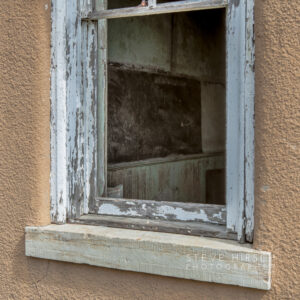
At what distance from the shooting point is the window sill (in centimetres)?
169

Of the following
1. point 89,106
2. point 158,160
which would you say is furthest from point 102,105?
point 158,160

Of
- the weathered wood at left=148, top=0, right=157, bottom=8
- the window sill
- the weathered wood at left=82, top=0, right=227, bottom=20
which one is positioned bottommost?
the window sill

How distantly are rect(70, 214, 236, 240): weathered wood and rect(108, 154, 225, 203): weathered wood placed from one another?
0.89m

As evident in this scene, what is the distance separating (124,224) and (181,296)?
1.43 feet

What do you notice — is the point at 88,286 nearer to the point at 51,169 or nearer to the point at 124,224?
the point at 124,224

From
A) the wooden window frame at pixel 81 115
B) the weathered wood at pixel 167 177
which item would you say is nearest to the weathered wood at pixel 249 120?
the wooden window frame at pixel 81 115

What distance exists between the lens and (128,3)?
332 cm

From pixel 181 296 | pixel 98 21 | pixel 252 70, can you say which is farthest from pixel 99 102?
pixel 181 296

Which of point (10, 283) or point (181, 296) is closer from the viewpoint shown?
point (181, 296)

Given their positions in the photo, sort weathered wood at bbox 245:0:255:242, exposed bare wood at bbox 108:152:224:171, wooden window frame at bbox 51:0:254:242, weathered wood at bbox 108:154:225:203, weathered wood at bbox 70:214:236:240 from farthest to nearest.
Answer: weathered wood at bbox 108:154:225:203
exposed bare wood at bbox 108:152:224:171
wooden window frame at bbox 51:0:254:242
weathered wood at bbox 70:214:236:240
weathered wood at bbox 245:0:255:242

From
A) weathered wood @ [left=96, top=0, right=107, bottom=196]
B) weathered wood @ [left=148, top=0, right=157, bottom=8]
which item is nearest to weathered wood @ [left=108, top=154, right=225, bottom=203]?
weathered wood @ [left=96, top=0, right=107, bottom=196]

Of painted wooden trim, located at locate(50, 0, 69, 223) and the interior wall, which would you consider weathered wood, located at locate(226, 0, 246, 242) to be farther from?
the interior wall

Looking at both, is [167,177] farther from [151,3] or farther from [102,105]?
[151,3]

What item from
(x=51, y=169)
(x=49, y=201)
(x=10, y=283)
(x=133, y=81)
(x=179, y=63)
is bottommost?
(x=10, y=283)
